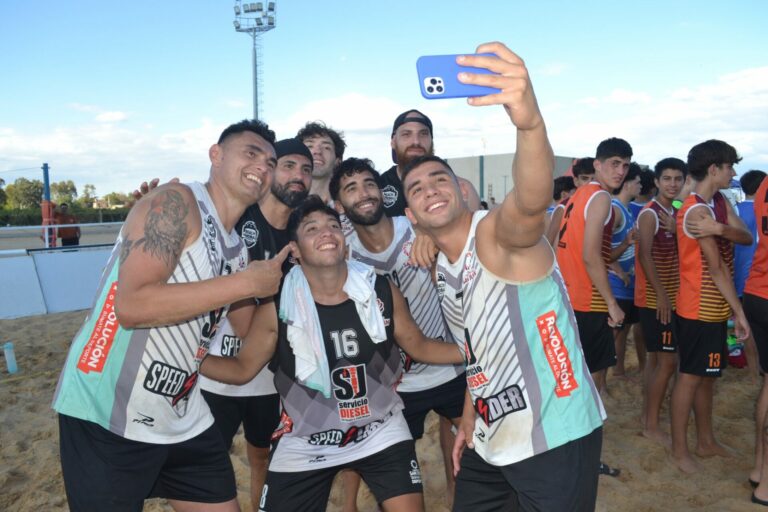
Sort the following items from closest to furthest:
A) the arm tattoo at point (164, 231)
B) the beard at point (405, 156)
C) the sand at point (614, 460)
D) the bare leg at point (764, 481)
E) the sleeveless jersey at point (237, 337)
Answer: the arm tattoo at point (164, 231), the sleeveless jersey at point (237, 337), the bare leg at point (764, 481), the sand at point (614, 460), the beard at point (405, 156)

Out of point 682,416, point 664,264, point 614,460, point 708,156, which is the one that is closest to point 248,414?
point 614,460

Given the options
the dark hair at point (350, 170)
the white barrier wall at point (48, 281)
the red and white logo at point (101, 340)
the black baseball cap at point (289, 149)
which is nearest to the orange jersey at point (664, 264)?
the dark hair at point (350, 170)

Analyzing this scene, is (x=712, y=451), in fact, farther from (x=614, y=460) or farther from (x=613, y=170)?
(x=613, y=170)

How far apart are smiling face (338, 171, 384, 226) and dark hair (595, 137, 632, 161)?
241cm

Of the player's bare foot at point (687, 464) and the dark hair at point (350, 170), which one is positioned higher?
the dark hair at point (350, 170)

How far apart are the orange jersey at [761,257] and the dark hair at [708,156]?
0.33 meters

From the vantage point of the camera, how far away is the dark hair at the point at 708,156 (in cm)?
427

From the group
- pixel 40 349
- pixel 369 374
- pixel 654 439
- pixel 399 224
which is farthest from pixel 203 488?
pixel 40 349

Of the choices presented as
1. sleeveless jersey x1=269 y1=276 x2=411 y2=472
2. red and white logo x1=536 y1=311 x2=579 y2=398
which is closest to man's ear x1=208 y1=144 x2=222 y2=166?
sleeveless jersey x1=269 y1=276 x2=411 y2=472

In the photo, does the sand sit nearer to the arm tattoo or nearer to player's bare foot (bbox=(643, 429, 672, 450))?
player's bare foot (bbox=(643, 429, 672, 450))

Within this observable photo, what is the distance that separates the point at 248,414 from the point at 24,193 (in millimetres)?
50009

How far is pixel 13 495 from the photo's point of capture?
13.1 feet

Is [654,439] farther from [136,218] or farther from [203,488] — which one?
[136,218]

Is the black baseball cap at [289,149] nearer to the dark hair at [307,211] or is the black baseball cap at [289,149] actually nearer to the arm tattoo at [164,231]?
the dark hair at [307,211]
